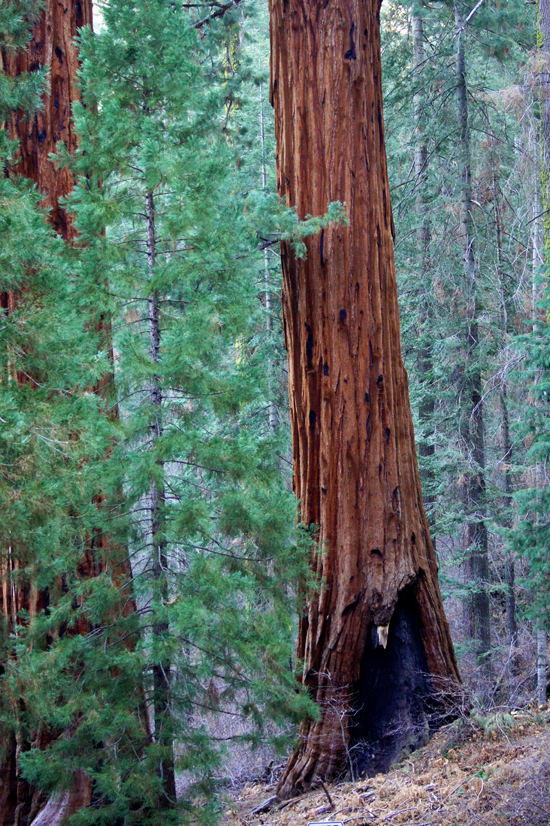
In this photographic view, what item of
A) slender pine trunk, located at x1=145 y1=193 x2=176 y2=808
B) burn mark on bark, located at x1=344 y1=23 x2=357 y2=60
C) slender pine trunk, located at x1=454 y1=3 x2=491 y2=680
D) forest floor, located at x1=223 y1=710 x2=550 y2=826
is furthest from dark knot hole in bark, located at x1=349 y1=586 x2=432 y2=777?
slender pine trunk, located at x1=454 y1=3 x2=491 y2=680

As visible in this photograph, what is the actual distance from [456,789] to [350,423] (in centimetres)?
267

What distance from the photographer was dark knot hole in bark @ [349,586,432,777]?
5.42 m

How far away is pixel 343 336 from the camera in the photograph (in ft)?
19.4

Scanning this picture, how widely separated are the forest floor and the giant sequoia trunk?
12.5 inches

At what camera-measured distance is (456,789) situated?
443cm

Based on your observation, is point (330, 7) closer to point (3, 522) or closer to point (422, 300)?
point (3, 522)

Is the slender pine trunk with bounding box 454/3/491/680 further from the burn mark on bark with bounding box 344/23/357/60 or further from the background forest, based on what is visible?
the background forest

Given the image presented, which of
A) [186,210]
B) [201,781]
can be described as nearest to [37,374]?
[186,210]

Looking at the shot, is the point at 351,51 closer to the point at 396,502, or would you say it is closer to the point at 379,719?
the point at 396,502

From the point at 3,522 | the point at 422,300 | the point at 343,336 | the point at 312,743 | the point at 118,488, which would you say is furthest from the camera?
the point at 422,300

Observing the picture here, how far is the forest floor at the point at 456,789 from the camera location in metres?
3.96

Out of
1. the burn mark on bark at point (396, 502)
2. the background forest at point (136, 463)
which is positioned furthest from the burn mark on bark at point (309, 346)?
the burn mark on bark at point (396, 502)

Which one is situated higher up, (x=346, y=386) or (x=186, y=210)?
(x=186, y=210)

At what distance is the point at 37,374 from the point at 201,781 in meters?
2.75
